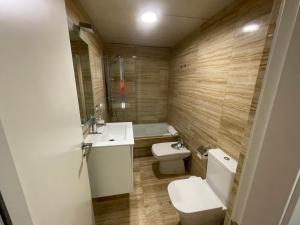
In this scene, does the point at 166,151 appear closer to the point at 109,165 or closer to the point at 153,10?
the point at 109,165

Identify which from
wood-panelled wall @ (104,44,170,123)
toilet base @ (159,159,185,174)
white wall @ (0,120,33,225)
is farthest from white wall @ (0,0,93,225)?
wood-panelled wall @ (104,44,170,123)

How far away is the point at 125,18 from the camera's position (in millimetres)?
1692

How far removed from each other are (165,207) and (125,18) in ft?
7.99

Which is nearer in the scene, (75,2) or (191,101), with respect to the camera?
(75,2)

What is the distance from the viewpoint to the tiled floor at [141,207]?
155cm

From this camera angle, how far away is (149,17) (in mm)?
1638

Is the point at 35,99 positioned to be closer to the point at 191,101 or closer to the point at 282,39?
the point at 282,39

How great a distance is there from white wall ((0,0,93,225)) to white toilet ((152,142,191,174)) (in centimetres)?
146

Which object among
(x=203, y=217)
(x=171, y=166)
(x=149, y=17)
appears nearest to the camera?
(x=203, y=217)

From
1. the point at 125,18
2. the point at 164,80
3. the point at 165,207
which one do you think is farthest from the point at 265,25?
the point at 164,80

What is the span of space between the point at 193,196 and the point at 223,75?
130 centimetres

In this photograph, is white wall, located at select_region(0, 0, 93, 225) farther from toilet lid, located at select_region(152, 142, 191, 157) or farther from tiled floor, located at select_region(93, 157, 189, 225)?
toilet lid, located at select_region(152, 142, 191, 157)

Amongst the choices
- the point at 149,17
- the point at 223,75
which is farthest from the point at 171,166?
the point at 149,17

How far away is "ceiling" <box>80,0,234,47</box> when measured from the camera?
4.41 ft
